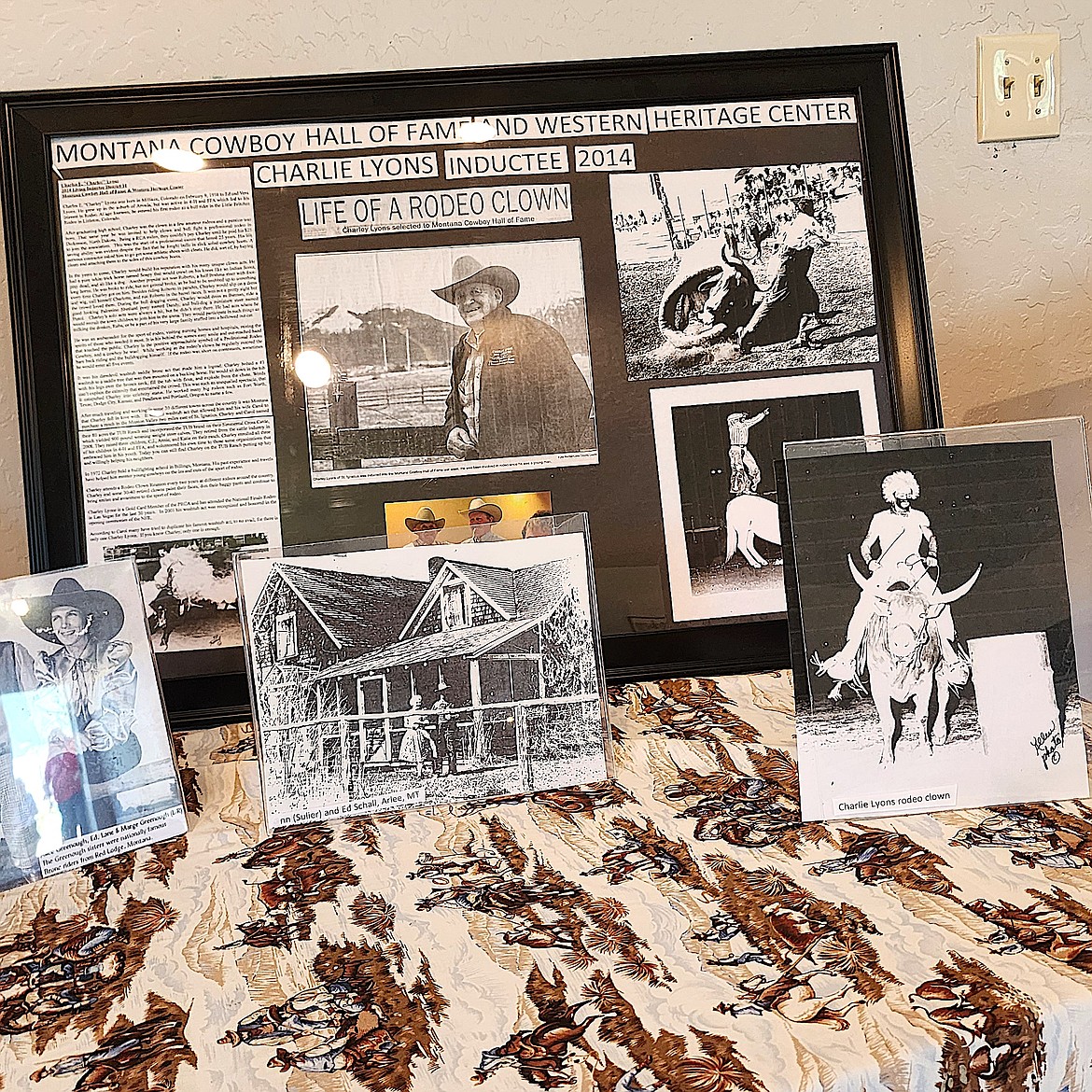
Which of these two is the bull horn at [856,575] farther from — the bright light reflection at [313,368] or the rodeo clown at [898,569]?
the bright light reflection at [313,368]

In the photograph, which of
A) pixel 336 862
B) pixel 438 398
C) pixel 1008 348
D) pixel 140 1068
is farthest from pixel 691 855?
pixel 1008 348

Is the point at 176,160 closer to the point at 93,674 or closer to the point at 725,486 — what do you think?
the point at 93,674

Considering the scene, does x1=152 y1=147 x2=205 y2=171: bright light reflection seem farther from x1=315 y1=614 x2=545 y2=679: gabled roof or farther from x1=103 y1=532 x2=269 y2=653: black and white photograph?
x1=315 y1=614 x2=545 y2=679: gabled roof

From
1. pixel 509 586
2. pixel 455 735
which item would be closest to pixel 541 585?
pixel 509 586

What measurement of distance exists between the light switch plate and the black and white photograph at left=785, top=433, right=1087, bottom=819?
611mm

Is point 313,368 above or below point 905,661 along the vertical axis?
above

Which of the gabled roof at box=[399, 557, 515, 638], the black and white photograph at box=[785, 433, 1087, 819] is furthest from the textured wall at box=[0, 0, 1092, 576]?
the gabled roof at box=[399, 557, 515, 638]

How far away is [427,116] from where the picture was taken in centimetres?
98

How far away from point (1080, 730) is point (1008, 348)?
65 centimetres

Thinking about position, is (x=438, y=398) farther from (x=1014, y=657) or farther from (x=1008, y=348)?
(x=1008, y=348)

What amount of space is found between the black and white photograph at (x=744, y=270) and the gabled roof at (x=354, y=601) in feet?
1.15

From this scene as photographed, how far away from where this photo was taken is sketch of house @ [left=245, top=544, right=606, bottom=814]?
775 millimetres

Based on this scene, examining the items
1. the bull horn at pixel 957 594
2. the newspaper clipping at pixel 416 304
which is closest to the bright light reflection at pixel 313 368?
the newspaper clipping at pixel 416 304

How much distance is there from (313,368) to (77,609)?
0.32m
